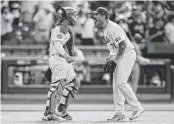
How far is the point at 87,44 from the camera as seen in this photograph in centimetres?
1875

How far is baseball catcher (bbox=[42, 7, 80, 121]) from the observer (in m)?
10.0

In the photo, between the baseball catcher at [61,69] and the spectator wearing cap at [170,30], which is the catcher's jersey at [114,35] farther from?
the spectator wearing cap at [170,30]

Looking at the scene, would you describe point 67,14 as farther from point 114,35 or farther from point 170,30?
point 170,30

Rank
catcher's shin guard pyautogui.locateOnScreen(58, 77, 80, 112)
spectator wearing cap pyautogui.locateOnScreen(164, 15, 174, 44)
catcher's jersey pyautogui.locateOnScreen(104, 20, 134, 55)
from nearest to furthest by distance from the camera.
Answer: catcher's jersey pyautogui.locateOnScreen(104, 20, 134, 55) < catcher's shin guard pyautogui.locateOnScreen(58, 77, 80, 112) < spectator wearing cap pyautogui.locateOnScreen(164, 15, 174, 44)

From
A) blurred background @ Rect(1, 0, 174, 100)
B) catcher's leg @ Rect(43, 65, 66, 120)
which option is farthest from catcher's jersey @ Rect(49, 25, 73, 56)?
blurred background @ Rect(1, 0, 174, 100)

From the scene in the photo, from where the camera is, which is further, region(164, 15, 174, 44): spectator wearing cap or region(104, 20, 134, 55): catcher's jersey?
region(164, 15, 174, 44): spectator wearing cap

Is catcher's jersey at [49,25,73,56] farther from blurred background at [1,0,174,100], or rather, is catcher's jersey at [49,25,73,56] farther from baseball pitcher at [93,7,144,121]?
blurred background at [1,0,174,100]

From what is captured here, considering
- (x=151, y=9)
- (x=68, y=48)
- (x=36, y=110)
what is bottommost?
(x=36, y=110)

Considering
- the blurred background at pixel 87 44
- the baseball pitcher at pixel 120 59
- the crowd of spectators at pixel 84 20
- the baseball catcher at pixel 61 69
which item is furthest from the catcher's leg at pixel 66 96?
the crowd of spectators at pixel 84 20

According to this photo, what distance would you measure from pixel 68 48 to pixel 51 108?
1.14 metres

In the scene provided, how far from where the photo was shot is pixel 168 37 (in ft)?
61.1

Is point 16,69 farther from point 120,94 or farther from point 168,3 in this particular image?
point 120,94

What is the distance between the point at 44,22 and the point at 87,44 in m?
1.66

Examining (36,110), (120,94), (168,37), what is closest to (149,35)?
(168,37)
